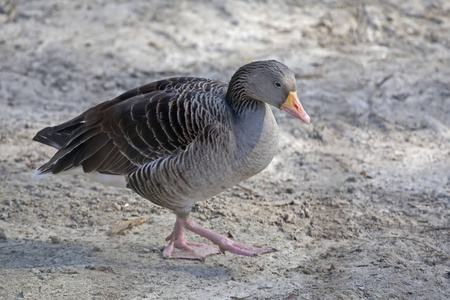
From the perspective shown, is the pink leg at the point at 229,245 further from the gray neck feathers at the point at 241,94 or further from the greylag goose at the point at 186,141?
the gray neck feathers at the point at 241,94

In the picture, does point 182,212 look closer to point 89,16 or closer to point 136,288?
point 136,288

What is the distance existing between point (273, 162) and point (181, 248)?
1.96 meters

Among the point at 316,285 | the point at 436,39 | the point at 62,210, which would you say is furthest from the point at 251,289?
the point at 436,39

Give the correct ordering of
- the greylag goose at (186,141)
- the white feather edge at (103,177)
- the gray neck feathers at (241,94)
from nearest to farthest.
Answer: the greylag goose at (186,141) → the gray neck feathers at (241,94) → the white feather edge at (103,177)

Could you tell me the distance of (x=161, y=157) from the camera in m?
5.58

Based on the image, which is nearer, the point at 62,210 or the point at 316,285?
the point at 316,285

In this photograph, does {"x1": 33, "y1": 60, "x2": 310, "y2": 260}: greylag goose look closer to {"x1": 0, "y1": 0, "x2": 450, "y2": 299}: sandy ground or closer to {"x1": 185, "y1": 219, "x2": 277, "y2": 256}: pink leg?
{"x1": 185, "y1": 219, "x2": 277, "y2": 256}: pink leg

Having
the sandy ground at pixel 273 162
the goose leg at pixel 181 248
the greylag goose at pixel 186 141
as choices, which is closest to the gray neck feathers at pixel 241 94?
the greylag goose at pixel 186 141

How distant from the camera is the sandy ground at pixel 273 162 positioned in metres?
5.47

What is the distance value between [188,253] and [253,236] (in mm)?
688

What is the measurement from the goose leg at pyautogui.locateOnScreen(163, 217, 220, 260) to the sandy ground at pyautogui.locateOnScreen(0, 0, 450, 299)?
9 cm

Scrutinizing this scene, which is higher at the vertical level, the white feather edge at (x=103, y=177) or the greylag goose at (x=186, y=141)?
the greylag goose at (x=186, y=141)

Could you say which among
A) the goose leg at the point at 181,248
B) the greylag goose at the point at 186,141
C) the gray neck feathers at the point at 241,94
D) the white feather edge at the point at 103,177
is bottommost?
the goose leg at the point at 181,248

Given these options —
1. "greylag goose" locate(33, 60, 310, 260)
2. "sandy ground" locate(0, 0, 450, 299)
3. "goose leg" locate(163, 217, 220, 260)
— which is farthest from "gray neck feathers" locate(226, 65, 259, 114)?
"sandy ground" locate(0, 0, 450, 299)
